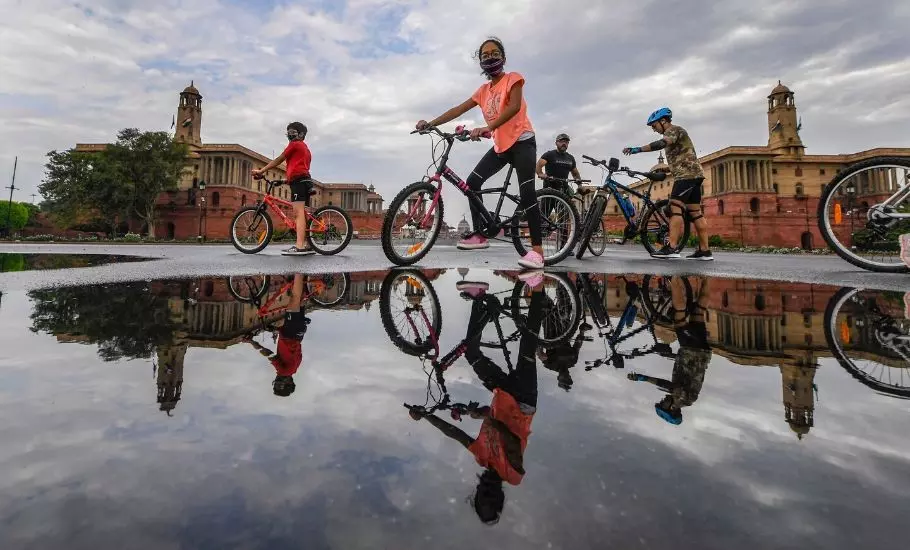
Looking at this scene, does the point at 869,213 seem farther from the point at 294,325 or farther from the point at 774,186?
the point at 774,186

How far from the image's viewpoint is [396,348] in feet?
4.98

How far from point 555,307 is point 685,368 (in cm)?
118

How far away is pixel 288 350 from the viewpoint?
142 centimetres

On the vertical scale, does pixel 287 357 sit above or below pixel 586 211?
below

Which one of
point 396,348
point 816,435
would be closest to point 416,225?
point 396,348

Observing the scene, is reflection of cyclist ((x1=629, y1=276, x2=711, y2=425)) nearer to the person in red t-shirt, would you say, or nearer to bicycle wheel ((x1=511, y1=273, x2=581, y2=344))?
bicycle wheel ((x1=511, y1=273, x2=581, y2=344))

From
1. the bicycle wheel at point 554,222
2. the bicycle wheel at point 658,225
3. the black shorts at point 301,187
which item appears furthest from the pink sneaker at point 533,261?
the black shorts at point 301,187

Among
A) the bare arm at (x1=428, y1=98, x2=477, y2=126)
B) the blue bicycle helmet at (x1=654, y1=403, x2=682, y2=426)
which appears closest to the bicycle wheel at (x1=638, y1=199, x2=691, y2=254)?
the bare arm at (x1=428, y1=98, x2=477, y2=126)

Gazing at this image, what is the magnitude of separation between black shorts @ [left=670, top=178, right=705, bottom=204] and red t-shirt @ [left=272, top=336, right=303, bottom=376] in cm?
626

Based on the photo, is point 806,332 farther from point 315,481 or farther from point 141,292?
point 141,292

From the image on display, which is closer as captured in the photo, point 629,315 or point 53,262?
point 629,315

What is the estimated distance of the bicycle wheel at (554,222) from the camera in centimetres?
523

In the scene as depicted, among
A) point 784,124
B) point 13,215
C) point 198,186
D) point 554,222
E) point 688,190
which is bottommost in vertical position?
point 554,222

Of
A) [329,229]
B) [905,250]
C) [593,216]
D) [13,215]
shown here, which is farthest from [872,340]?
[13,215]
